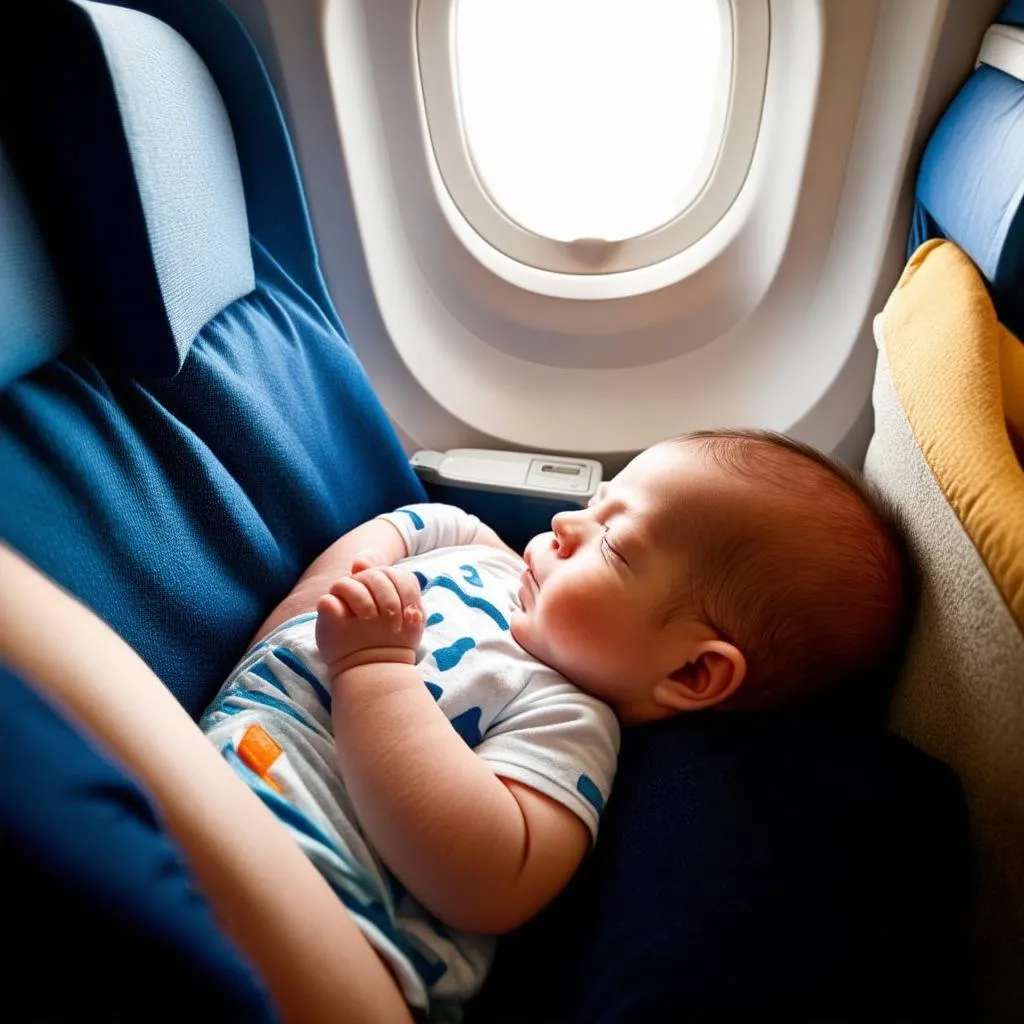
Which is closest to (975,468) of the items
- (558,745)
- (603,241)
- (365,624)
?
(558,745)

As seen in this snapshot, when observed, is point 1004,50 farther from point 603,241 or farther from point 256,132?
point 256,132

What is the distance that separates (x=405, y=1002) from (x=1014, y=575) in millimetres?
547

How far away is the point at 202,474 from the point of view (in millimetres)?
779

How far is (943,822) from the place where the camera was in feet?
1.98

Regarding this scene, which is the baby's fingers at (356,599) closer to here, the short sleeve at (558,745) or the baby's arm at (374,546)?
the baby's arm at (374,546)

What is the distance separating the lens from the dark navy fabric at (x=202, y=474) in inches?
24.5

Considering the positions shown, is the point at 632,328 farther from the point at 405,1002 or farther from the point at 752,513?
the point at 405,1002

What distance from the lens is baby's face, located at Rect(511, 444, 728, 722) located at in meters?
0.80

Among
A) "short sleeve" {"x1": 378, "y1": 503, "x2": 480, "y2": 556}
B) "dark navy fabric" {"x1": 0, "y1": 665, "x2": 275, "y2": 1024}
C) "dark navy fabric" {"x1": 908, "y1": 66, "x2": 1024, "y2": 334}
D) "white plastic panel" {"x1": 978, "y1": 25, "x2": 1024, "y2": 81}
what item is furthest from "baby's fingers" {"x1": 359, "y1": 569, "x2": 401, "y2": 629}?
"white plastic panel" {"x1": 978, "y1": 25, "x2": 1024, "y2": 81}

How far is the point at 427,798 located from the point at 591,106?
4.16 ft

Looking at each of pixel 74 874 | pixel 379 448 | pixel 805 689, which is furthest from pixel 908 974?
pixel 379 448

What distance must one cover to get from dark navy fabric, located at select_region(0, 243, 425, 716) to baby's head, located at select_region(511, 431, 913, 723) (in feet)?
A: 1.03

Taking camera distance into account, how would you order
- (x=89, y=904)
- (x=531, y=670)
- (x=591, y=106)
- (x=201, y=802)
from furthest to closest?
(x=591, y=106) < (x=531, y=670) < (x=201, y=802) < (x=89, y=904)

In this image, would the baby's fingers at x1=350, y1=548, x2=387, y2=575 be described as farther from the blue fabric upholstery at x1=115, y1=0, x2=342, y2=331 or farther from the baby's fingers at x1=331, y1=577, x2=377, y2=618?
the blue fabric upholstery at x1=115, y1=0, x2=342, y2=331
